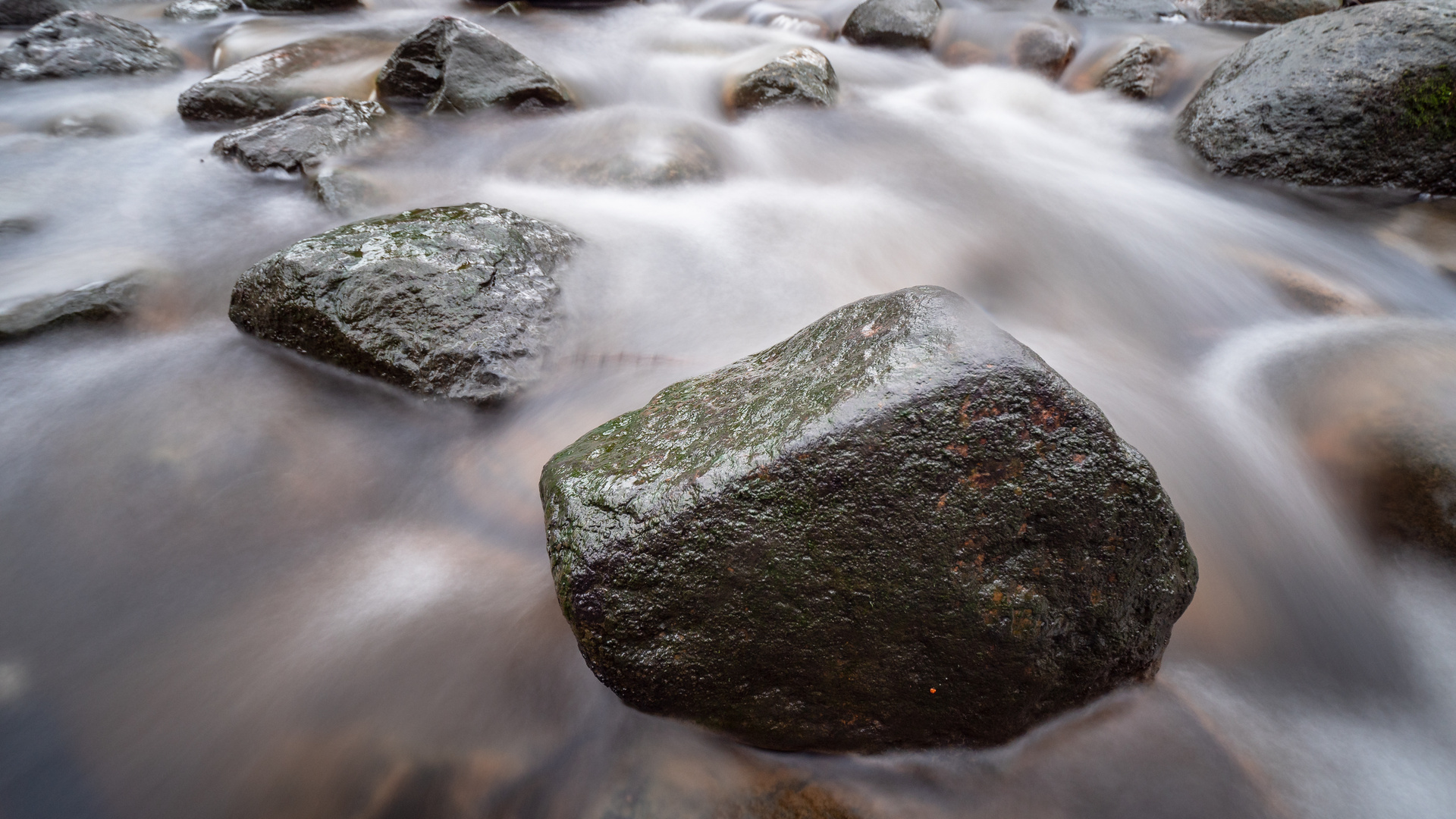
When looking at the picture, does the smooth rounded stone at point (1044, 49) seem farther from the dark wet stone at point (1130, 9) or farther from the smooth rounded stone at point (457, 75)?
the smooth rounded stone at point (457, 75)

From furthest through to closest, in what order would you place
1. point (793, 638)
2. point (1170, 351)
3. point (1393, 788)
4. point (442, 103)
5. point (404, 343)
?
point (442, 103), point (1170, 351), point (404, 343), point (1393, 788), point (793, 638)

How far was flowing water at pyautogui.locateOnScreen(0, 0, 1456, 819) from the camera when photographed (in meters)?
2.20

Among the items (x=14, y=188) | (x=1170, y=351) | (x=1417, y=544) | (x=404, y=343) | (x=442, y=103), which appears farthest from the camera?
(x=442, y=103)

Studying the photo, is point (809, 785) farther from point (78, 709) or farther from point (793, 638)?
point (78, 709)

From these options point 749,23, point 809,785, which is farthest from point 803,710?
point 749,23

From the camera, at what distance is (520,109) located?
602 cm

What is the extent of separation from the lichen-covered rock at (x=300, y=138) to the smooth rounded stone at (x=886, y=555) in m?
4.30

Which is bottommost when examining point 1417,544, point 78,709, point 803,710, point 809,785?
point 78,709

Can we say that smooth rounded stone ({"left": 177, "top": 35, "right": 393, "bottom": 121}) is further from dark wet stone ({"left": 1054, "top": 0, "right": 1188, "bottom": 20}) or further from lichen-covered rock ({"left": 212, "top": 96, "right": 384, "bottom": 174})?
dark wet stone ({"left": 1054, "top": 0, "right": 1188, "bottom": 20})

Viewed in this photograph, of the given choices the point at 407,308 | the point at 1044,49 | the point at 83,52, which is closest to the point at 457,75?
the point at 407,308

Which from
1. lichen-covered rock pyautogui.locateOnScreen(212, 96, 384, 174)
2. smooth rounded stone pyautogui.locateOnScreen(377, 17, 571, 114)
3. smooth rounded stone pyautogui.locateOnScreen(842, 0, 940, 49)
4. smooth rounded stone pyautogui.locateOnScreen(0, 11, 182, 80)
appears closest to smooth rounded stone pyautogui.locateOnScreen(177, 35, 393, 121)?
smooth rounded stone pyautogui.locateOnScreen(377, 17, 571, 114)

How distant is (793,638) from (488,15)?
911 centimetres

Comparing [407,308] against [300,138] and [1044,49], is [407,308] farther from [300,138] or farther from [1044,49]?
[1044,49]

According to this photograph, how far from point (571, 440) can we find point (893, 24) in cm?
735
